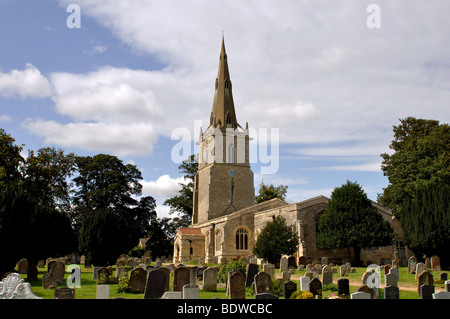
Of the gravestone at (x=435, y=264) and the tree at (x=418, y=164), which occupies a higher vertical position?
the tree at (x=418, y=164)

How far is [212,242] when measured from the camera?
38.8 meters

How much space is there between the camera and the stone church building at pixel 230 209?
104ft

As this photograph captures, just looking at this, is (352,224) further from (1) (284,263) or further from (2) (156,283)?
(2) (156,283)

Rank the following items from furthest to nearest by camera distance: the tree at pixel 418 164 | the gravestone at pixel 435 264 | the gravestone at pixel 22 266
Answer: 1. the tree at pixel 418 164
2. the gravestone at pixel 435 264
3. the gravestone at pixel 22 266

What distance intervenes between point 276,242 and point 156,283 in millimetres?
15455

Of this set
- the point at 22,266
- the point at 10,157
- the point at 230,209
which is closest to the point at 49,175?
the point at 10,157

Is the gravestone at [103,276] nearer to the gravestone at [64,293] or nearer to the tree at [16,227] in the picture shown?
the tree at [16,227]

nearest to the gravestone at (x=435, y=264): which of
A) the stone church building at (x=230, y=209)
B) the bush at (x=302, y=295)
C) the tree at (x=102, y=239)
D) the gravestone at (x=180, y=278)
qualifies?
the stone church building at (x=230, y=209)

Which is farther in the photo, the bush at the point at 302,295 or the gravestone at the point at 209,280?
the gravestone at the point at 209,280

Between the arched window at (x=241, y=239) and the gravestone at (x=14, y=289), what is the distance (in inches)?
1080

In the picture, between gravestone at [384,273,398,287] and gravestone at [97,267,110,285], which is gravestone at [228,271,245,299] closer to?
gravestone at [384,273,398,287]
